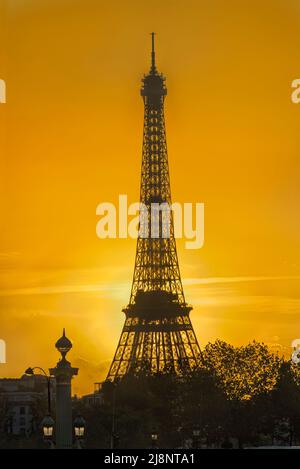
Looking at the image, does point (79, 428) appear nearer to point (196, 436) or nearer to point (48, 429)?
point (48, 429)

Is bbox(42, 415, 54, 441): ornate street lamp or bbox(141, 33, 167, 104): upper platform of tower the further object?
bbox(141, 33, 167, 104): upper platform of tower

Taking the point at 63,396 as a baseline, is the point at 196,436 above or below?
above

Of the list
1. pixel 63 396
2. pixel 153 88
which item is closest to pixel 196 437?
pixel 63 396

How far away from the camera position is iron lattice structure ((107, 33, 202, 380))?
421 feet

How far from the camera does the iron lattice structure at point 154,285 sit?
421 feet

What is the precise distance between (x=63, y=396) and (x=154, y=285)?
5264 cm

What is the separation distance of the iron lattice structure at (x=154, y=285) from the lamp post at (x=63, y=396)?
49.6 m

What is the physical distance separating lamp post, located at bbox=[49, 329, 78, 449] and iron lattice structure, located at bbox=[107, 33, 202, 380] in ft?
163

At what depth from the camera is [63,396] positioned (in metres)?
77.2

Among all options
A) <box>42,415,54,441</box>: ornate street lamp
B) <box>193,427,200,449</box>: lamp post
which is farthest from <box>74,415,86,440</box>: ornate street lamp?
<box>193,427,200,449</box>: lamp post

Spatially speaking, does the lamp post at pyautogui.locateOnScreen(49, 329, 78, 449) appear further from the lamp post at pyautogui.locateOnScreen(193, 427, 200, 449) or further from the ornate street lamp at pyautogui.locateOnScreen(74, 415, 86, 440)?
the lamp post at pyautogui.locateOnScreen(193, 427, 200, 449)
